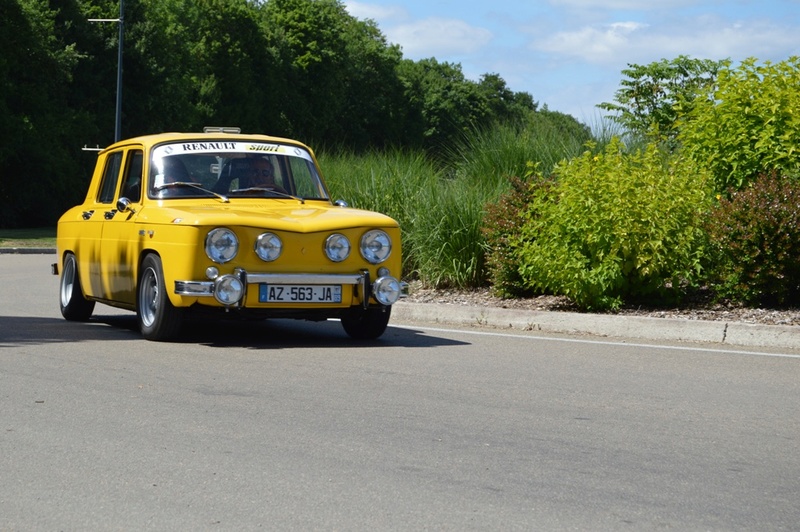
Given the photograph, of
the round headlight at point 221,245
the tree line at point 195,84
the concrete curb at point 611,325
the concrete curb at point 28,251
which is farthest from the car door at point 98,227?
the concrete curb at point 28,251

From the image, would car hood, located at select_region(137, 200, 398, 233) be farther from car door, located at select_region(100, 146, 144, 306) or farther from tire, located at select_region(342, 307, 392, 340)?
tire, located at select_region(342, 307, 392, 340)

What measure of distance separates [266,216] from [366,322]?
141 cm

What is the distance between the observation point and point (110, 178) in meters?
12.5

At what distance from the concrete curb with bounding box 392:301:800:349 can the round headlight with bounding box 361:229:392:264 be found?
2421mm

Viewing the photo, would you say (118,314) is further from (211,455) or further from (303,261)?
(211,455)

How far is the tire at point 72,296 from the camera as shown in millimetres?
12828

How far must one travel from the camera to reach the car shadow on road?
1088 cm

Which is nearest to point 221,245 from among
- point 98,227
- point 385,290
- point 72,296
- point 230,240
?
point 230,240

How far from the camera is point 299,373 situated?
8.90 m

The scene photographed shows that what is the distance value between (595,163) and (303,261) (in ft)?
14.3

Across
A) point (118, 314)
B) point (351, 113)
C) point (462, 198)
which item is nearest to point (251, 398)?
point (118, 314)

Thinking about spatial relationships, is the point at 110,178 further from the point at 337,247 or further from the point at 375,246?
the point at 375,246

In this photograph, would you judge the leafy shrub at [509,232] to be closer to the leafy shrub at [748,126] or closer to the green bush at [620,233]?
the green bush at [620,233]

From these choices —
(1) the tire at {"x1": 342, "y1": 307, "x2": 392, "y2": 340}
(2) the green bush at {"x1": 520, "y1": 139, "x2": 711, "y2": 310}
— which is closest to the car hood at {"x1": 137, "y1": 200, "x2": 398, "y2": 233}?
(1) the tire at {"x1": 342, "y1": 307, "x2": 392, "y2": 340}
